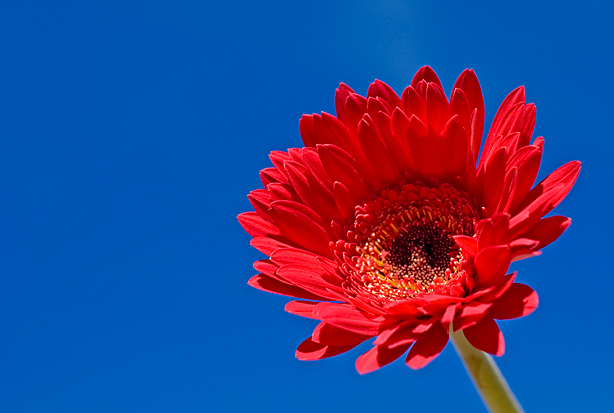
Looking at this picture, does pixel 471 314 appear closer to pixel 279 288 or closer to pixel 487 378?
pixel 487 378

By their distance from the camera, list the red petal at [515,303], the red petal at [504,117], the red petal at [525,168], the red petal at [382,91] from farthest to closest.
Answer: the red petal at [382,91]
the red petal at [504,117]
the red petal at [525,168]
the red petal at [515,303]

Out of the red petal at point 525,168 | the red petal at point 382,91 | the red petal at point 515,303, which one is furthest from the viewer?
the red petal at point 382,91

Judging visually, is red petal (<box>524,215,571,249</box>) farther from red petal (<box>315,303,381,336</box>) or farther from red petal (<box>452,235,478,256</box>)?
red petal (<box>315,303,381,336</box>)

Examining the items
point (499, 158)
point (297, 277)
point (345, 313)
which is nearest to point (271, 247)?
point (297, 277)

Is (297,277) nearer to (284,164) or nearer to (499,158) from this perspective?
(284,164)

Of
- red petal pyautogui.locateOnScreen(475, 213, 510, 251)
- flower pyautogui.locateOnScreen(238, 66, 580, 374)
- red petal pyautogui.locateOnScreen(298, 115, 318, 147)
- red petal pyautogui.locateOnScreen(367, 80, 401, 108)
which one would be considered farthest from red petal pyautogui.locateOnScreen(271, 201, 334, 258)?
red petal pyautogui.locateOnScreen(475, 213, 510, 251)

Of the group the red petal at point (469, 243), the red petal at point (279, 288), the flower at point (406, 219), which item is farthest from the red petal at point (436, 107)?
the red petal at point (279, 288)

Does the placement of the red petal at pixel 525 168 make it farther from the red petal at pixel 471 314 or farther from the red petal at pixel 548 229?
the red petal at pixel 471 314
